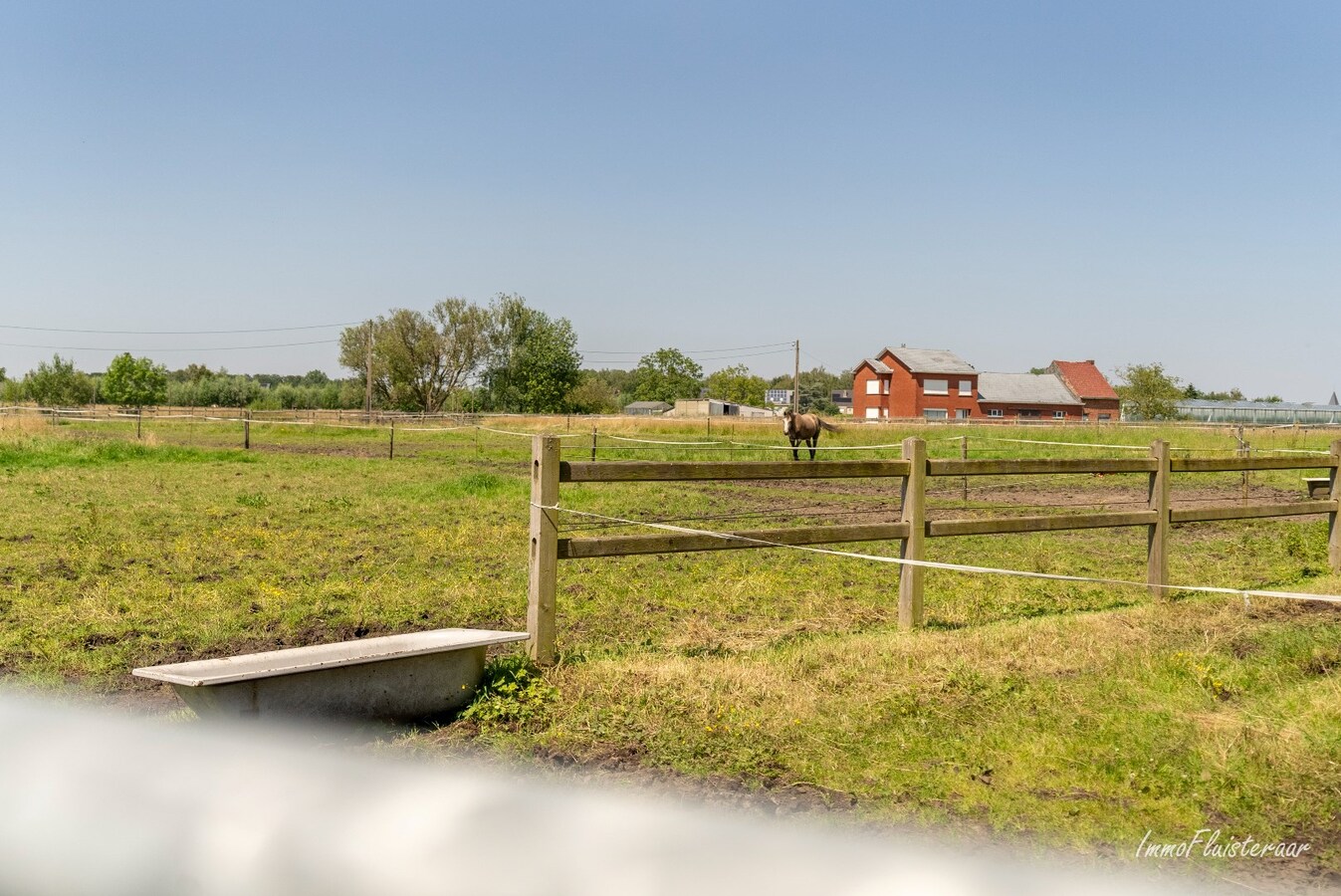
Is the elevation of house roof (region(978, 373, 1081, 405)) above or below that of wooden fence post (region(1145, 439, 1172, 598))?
above

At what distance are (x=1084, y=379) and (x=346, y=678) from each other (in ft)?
275

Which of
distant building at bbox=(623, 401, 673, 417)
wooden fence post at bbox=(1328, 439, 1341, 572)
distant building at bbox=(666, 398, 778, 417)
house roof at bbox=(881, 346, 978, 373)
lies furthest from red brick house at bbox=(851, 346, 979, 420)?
wooden fence post at bbox=(1328, 439, 1341, 572)

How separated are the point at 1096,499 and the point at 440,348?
7023 cm

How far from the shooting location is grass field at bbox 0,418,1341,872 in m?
3.73

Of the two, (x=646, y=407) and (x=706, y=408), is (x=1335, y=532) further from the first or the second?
(x=646, y=407)

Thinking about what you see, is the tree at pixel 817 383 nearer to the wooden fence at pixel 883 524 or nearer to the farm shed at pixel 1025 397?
the farm shed at pixel 1025 397

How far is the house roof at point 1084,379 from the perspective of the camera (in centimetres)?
7919

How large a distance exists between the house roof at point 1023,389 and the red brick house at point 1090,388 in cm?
141

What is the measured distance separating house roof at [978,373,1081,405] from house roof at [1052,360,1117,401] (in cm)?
174

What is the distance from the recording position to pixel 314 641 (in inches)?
248

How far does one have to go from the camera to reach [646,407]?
111 m

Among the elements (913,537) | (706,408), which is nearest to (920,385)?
(706,408)

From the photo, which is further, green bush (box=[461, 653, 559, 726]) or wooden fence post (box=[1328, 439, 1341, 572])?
wooden fence post (box=[1328, 439, 1341, 572])

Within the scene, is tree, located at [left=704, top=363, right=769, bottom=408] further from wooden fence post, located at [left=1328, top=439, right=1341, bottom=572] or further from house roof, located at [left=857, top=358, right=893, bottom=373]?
wooden fence post, located at [left=1328, top=439, right=1341, bottom=572]
